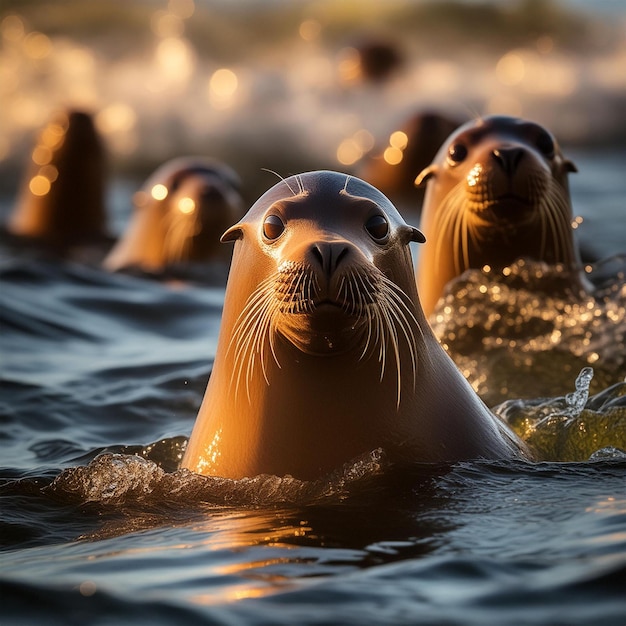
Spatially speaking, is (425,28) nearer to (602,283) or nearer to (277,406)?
(602,283)

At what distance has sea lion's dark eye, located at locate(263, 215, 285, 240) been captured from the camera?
5035 millimetres

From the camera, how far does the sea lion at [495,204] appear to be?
22.9ft

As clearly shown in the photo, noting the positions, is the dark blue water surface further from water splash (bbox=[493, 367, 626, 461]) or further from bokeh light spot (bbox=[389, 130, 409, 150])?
bokeh light spot (bbox=[389, 130, 409, 150])

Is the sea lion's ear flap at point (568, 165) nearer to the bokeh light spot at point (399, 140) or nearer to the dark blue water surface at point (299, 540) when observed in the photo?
the dark blue water surface at point (299, 540)

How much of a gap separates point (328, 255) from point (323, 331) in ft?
0.92

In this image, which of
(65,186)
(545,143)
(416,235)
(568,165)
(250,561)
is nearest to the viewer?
(250,561)

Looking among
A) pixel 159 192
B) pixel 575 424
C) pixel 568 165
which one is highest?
pixel 159 192

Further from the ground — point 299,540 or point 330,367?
point 330,367

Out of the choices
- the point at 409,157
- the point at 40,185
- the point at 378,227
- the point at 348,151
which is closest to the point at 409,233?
the point at 378,227

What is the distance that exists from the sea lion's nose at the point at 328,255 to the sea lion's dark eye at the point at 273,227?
46cm

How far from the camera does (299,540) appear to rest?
4.38 metres

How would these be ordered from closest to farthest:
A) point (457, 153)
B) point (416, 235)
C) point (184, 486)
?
point (184, 486) → point (416, 235) → point (457, 153)

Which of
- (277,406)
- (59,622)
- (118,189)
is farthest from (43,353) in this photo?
(118,189)

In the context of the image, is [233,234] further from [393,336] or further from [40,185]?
[40,185]
